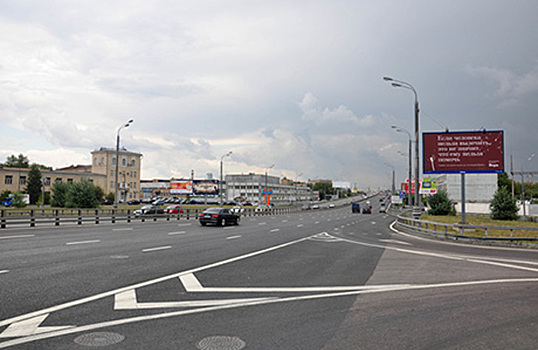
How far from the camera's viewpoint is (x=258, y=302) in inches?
301

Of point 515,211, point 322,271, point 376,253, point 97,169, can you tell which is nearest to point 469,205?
point 515,211

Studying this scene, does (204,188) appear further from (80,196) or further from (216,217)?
(216,217)

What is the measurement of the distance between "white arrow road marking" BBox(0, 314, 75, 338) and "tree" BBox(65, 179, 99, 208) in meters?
56.5

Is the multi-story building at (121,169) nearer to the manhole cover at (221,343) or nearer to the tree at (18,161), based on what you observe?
the tree at (18,161)

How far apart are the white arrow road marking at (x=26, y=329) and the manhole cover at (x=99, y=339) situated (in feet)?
1.82

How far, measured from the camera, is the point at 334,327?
6.12 metres

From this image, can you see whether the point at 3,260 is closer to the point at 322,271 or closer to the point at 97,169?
the point at 322,271

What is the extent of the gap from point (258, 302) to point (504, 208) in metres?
57.7

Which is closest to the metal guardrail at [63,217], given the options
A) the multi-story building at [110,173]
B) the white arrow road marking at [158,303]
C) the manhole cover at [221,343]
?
the white arrow road marking at [158,303]

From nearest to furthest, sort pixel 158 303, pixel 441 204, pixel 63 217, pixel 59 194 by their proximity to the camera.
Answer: pixel 158 303
pixel 63 217
pixel 441 204
pixel 59 194

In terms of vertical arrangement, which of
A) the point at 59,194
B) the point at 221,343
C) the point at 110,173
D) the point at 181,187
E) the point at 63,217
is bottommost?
the point at 63,217

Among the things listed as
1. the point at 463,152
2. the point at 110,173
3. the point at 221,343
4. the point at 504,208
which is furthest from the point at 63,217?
the point at 110,173

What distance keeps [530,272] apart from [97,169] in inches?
4693

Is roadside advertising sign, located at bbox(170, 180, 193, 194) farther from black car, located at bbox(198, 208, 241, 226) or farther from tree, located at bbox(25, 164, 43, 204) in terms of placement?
black car, located at bbox(198, 208, 241, 226)
